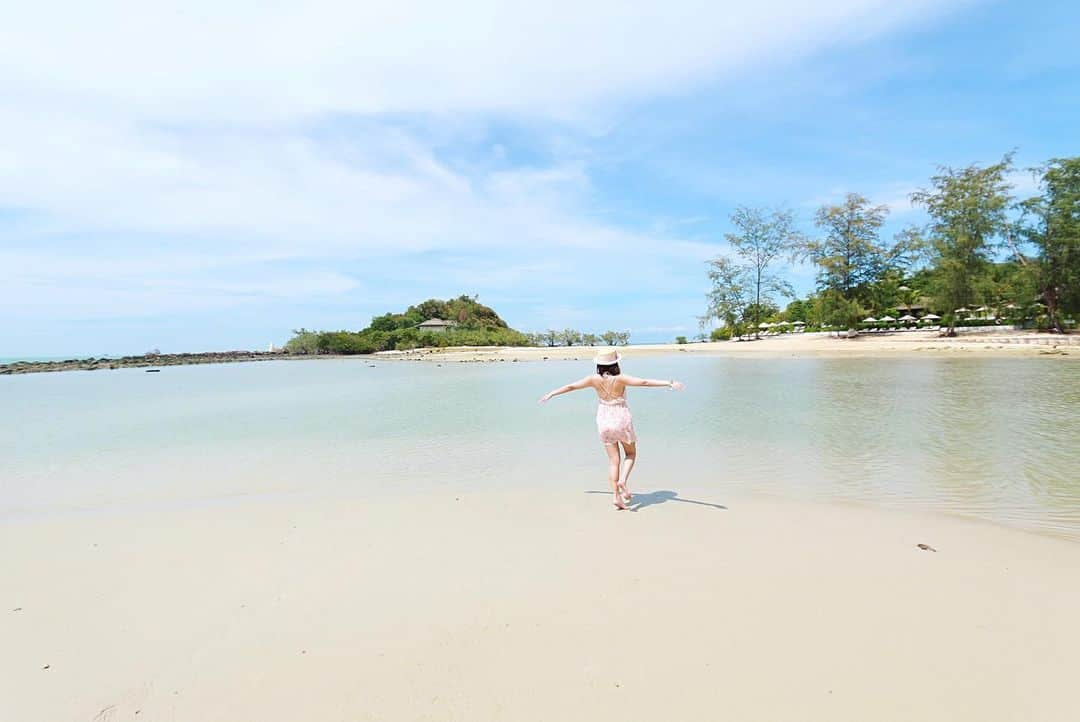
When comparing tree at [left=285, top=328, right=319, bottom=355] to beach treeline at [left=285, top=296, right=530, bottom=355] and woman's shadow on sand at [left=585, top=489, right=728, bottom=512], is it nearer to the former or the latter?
beach treeline at [left=285, top=296, right=530, bottom=355]

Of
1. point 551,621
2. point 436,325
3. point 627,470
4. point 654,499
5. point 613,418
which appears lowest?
point 654,499

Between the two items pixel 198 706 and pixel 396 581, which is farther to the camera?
pixel 396 581

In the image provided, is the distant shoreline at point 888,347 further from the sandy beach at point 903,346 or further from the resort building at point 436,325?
the resort building at point 436,325

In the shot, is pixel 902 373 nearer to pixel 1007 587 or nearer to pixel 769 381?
pixel 769 381

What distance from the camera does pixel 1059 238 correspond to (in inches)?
1287

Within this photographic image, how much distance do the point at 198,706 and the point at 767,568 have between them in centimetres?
373

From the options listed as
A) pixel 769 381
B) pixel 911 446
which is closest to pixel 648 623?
pixel 911 446

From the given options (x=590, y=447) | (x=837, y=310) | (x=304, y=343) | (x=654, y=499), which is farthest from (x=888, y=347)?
(x=304, y=343)

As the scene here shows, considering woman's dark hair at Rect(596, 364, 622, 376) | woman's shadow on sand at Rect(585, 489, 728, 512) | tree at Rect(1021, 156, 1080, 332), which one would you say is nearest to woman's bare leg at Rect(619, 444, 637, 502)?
woman's shadow on sand at Rect(585, 489, 728, 512)

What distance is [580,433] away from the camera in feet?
35.6

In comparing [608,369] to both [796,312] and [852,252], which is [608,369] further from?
[796,312]

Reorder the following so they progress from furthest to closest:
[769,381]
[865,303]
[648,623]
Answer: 1. [865,303]
2. [769,381]
3. [648,623]

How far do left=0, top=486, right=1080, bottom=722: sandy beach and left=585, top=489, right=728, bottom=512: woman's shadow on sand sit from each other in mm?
433

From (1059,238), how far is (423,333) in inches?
2473
